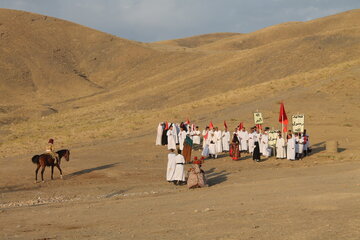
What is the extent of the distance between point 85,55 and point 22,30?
13143mm

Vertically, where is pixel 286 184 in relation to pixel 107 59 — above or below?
below

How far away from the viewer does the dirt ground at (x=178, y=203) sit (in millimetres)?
10875

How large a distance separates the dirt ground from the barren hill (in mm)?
13016

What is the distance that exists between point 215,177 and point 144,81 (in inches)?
2580

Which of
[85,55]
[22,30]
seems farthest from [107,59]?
[22,30]

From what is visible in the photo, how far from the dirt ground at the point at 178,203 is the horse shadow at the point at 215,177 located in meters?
0.04

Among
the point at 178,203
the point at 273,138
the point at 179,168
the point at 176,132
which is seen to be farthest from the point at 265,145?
the point at 178,203

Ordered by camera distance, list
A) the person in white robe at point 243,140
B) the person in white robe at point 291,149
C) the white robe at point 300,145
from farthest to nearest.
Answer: the person in white robe at point 243,140, the white robe at point 300,145, the person in white robe at point 291,149

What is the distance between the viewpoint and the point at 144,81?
87.3 metres

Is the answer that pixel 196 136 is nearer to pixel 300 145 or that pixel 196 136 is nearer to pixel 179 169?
pixel 300 145

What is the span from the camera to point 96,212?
1438cm

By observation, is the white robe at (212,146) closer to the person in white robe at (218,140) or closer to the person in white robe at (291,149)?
the person in white robe at (218,140)

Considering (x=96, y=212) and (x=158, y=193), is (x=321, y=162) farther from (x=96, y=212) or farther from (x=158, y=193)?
(x=96, y=212)

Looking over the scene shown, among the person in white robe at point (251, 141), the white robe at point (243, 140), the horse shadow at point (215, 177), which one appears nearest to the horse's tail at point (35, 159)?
the horse shadow at point (215, 177)
